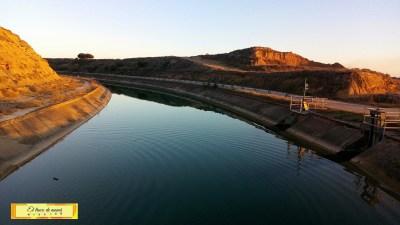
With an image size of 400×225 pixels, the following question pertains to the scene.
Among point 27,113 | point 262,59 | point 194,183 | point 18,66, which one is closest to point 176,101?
point 18,66

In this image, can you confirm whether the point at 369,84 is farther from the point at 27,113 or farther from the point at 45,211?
the point at 45,211

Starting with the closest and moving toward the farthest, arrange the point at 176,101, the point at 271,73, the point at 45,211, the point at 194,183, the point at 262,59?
the point at 45,211, the point at 194,183, the point at 176,101, the point at 271,73, the point at 262,59

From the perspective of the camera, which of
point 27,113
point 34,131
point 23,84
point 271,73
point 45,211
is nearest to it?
point 45,211

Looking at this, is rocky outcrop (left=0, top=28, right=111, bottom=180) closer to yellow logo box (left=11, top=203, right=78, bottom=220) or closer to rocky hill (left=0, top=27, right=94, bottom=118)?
rocky hill (left=0, top=27, right=94, bottom=118)

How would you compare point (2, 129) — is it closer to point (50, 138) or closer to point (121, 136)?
point (50, 138)

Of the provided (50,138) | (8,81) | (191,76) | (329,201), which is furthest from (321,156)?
(191,76)

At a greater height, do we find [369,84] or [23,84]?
[369,84]

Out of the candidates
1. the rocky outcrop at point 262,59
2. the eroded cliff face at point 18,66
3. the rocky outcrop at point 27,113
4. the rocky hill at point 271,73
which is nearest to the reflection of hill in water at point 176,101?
the rocky outcrop at point 27,113

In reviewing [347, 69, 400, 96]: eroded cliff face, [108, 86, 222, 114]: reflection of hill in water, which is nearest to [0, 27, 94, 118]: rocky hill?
[108, 86, 222, 114]: reflection of hill in water
